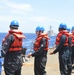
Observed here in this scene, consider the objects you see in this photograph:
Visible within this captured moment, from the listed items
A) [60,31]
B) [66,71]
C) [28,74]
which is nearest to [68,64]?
[66,71]

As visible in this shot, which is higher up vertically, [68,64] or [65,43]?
[65,43]

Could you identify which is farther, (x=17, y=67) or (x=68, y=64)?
(x=68, y=64)

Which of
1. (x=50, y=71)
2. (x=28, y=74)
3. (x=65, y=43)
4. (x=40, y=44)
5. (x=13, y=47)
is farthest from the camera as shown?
(x=50, y=71)

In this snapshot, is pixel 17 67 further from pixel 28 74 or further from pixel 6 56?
pixel 28 74

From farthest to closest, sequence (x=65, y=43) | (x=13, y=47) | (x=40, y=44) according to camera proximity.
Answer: (x=65, y=43) < (x=40, y=44) < (x=13, y=47)

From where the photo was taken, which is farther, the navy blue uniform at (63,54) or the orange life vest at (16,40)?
the navy blue uniform at (63,54)

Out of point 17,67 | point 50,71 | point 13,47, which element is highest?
point 13,47

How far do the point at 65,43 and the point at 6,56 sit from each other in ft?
8.58

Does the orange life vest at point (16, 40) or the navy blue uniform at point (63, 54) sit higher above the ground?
the orange life vest at point (16, 40)

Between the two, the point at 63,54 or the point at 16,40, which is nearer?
the point at 16,40

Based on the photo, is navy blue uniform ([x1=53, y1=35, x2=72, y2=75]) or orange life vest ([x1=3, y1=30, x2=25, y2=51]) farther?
navy blue uniform ([x1=53, y1=35, x2=72, y2=75])

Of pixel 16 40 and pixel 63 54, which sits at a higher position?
pixel 16 40

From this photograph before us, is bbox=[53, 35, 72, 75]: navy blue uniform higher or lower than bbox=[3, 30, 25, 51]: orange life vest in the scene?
lower

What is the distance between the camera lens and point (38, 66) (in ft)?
32.2
